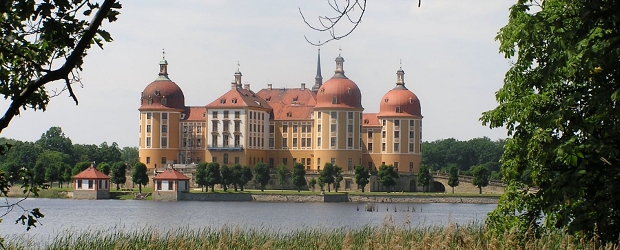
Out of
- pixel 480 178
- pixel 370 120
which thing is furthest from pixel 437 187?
pixel 370 120

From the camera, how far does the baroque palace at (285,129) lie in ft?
290

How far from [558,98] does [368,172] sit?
6898 cm

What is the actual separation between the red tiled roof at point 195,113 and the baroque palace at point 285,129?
0.31 ft

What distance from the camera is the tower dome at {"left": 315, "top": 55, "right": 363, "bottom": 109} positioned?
290ft

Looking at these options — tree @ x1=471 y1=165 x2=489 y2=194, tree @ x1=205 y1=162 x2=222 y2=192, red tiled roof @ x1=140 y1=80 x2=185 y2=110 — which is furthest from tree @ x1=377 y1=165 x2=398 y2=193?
red tiled roof @ x1=140 y1=80 x2=185 y2=110

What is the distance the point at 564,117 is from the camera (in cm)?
1030

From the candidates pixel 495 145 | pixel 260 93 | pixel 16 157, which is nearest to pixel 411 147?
pixel 260 93

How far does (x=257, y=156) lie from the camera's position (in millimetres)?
90562

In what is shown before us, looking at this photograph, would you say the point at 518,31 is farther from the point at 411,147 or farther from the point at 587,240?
the point at 411,147

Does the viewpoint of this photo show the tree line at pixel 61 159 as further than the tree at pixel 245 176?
No

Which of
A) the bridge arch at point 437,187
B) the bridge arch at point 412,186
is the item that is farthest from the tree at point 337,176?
the bridge arch at point 437,187

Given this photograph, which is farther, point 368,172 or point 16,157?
point 16,157

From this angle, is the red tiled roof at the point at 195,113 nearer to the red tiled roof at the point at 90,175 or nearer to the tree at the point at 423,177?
the red tiled roof at the point at 90,175

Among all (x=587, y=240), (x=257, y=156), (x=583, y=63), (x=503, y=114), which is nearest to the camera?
(x=583, y=63)
